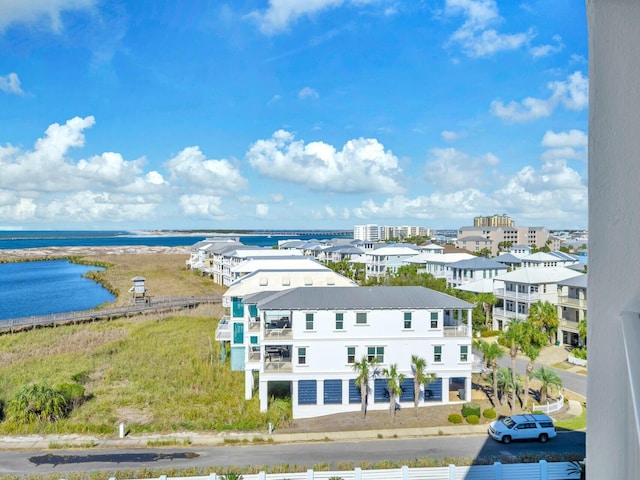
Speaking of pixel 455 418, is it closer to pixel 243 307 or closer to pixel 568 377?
Answer: pixel 568 377

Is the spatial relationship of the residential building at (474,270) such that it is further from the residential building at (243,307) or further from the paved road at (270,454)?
the paved road at (270,454)

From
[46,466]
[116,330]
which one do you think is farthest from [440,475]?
[116,330]

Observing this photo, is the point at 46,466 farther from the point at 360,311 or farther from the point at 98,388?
the point at 360,311

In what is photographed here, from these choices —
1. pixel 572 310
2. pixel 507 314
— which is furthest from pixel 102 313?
pixel 572 310

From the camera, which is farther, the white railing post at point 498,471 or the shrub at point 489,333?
the shrub at point 489,333

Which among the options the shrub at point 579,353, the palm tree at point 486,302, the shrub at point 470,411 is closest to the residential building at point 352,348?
the shrub at point 470,411
